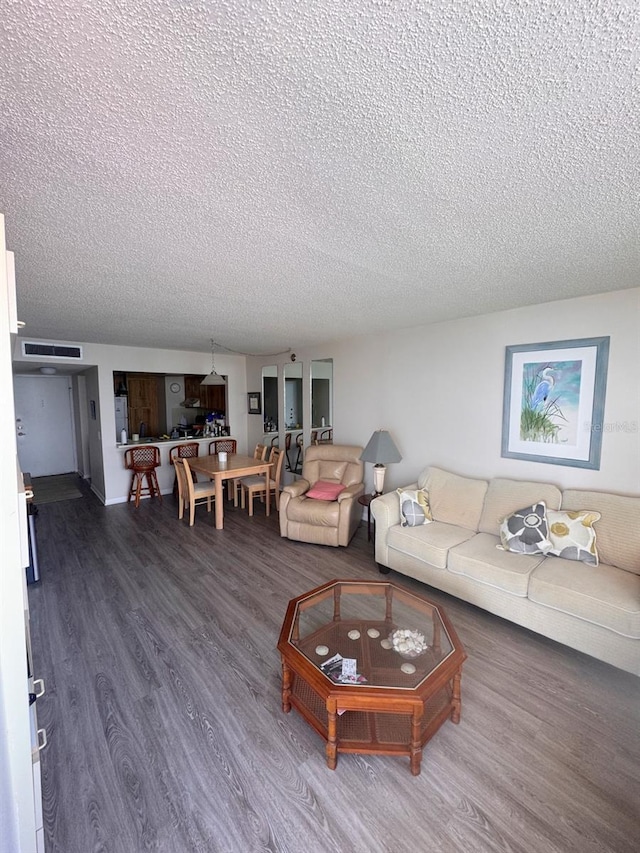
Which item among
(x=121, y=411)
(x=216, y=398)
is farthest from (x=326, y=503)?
(x=121, y=411)

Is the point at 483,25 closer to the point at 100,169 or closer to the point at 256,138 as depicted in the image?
the point at 256,138

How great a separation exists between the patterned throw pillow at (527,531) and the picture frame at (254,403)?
4.64 metres

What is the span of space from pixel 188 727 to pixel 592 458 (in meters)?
3.22

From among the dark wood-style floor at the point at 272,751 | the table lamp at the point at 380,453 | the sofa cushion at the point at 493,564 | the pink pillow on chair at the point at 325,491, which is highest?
the table lamp at the point at 380,453

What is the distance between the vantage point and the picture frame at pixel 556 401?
279 cm

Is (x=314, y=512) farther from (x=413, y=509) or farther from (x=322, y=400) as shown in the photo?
(x=322, y=400)

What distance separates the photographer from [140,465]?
5484mm

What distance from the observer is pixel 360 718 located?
178cm

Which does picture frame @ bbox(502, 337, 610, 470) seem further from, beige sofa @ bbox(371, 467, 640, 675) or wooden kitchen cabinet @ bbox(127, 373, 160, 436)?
wooden kitchen cabinet @ bbox(127, 373, 160, 436)

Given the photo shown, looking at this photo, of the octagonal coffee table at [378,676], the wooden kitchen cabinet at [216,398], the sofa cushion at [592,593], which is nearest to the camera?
the octagonal coffee table at [378,676]

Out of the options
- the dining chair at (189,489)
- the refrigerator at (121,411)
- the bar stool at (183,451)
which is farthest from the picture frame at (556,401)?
the refrigerator at (121,411)

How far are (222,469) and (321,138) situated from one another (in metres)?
4.07

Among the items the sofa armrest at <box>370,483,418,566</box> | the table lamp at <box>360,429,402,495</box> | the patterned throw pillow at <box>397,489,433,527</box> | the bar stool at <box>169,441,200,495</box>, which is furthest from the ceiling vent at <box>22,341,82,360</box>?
the patterned throw pillow at <box>397,489,433,527</box>

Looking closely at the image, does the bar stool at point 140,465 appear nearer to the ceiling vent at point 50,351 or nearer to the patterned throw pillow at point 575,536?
the ceiling vent at point 50,351
